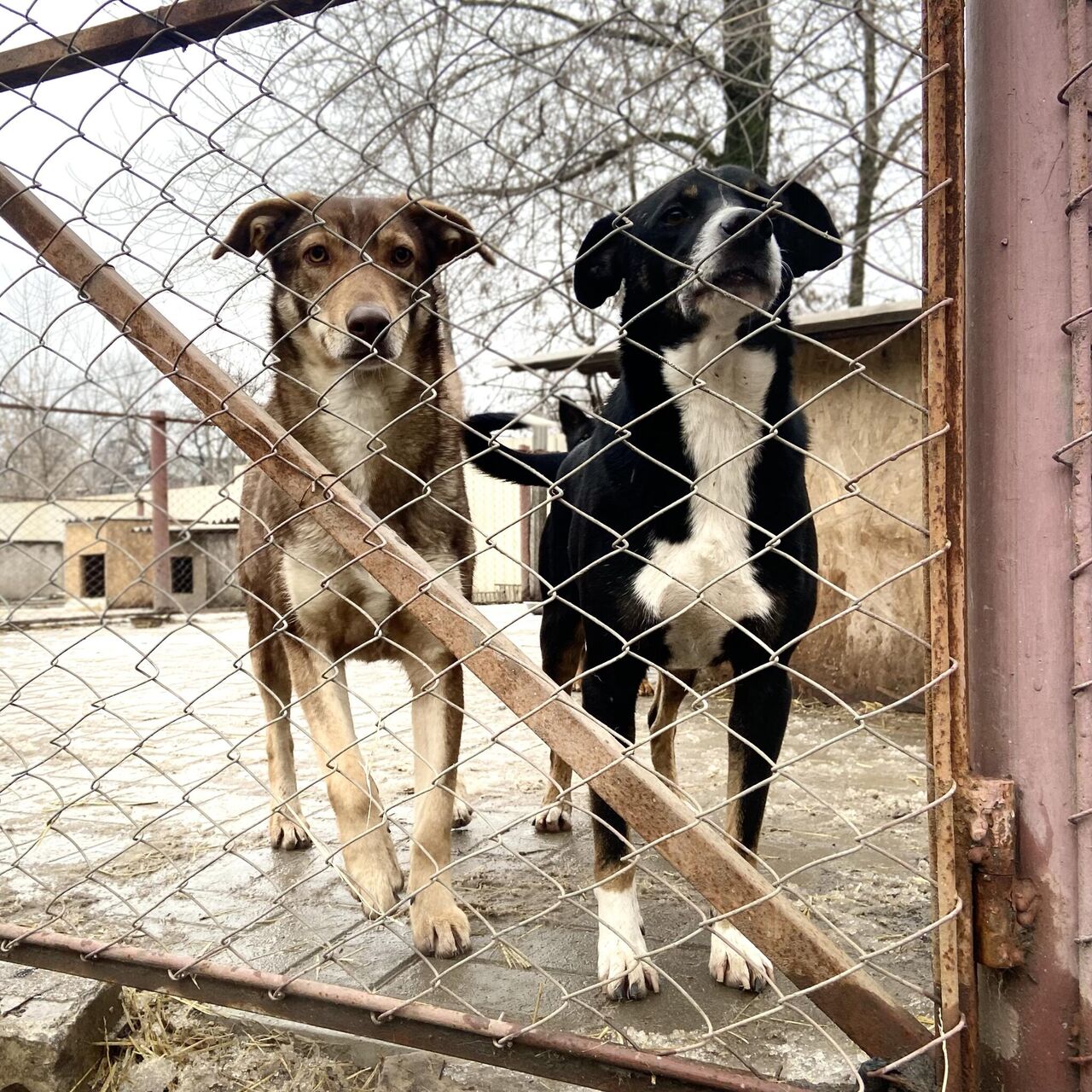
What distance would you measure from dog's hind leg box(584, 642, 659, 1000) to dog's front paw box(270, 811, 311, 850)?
4.32ft

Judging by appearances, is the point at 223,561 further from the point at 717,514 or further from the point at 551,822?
the point at 717,514

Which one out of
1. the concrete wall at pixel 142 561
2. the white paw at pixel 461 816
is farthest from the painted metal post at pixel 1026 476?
the concrete wall at pixel 142 561

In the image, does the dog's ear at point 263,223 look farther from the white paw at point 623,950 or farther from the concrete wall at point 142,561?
the concrete wall at point 142,561

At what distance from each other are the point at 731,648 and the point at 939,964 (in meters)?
1.07

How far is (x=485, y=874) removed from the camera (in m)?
2.76

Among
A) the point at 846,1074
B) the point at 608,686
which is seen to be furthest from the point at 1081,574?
the point at 608,686

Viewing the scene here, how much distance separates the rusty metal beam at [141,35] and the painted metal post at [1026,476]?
118 centimetres

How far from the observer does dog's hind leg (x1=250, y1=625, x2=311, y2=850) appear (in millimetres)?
3029

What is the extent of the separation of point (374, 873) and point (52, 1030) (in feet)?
2.69

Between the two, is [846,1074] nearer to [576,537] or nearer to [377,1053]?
[377,1053]

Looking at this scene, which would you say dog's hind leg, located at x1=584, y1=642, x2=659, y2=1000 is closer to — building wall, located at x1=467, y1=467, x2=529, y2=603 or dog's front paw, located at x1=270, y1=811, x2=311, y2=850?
dog's front paw, located at x1=270, y1=811, x2=311, y2=850

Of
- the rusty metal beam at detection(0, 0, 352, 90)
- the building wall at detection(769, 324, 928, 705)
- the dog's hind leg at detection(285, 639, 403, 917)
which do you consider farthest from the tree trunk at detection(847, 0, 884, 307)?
the rusty metal beam at detection(0, 0, 352, 90)

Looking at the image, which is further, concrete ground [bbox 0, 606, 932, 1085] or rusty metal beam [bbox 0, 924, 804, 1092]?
concrete ground [bbox 0, 606, 932, 1085]

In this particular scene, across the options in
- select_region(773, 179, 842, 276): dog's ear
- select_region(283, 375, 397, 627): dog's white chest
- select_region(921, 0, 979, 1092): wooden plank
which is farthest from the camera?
Result: select_region(283, 375, 397, 627): dog's white chest
